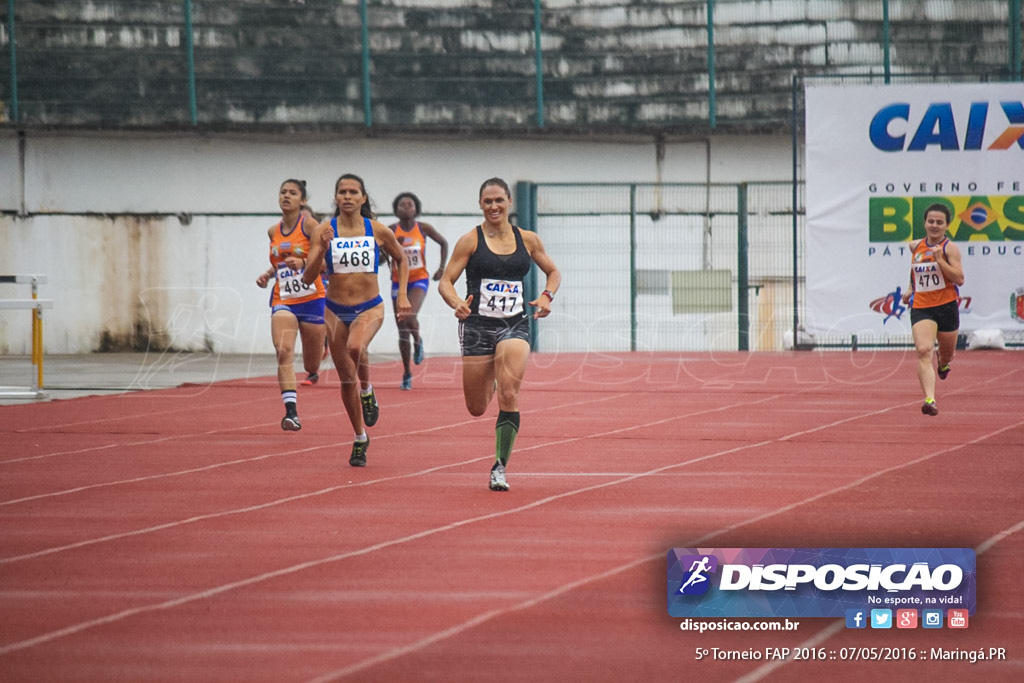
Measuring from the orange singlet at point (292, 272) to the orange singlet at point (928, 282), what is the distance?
227 inches

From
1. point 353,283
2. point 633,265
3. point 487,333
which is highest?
point 633,265

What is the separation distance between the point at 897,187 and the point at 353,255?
43.1 ft

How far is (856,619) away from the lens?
18.3 feet

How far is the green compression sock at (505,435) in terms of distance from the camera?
933cm

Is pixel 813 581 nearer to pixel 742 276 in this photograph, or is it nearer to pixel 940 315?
pixel 940 315

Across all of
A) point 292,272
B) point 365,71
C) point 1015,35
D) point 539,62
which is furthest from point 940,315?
point 365,71

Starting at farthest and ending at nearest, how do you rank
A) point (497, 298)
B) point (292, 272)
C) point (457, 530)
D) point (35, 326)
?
point (35, 326) < point (292, 272) < point (497, 298) < point (457, 530)

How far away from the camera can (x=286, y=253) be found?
43.4 feet

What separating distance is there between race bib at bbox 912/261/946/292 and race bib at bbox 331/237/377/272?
19.5ft

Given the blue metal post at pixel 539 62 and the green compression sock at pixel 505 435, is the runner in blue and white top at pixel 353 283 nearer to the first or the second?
the green compression sock at pixel 505 435

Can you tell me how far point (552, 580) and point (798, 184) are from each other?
18.9m

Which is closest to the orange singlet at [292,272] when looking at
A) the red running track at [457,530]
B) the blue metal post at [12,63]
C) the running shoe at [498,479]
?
the red running track at [457,530]

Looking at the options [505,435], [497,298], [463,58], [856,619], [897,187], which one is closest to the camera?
[856,619]

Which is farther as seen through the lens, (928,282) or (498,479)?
(928,282)
